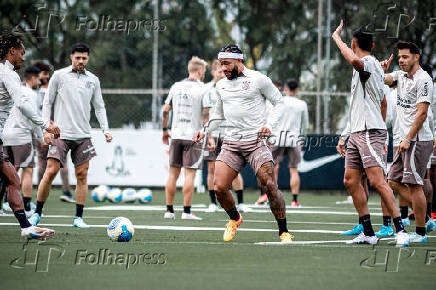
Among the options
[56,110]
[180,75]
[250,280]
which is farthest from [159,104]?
[250,280]

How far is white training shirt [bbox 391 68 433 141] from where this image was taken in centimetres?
891

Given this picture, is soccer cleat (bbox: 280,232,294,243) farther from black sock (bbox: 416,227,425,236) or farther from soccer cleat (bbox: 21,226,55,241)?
soccer cleat (bbox: 21,226,55,241)

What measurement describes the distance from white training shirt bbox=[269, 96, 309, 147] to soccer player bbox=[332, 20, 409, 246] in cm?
703

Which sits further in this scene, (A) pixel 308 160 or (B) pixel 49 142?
(A) pixel 308 160

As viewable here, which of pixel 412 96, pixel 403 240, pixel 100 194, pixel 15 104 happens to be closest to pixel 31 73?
pixel 100 194

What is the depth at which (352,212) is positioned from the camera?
46.1 ft

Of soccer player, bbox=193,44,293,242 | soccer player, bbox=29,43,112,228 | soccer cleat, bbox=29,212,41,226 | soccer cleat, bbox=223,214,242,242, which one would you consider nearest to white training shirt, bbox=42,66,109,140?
soccer player, bbox=29,43,112,228

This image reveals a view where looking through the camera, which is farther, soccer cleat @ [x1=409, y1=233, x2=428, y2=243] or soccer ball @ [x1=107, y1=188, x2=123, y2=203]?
soccer ball @ [x1=107, y1=188, x2=123, y2=203]

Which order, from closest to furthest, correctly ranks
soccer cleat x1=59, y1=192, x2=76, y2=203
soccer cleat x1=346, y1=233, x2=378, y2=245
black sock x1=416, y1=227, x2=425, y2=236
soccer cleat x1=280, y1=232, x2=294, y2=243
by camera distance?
soccer cleat x1=346, y1=233, x2=378, y2=245, soccer cleat x1=280, y1=232, x2=294, y2=243, black sock x1=416, y1=227, x2=425, y2=236, soccer cleat x1=59, y1=192, x2=76, y2=203

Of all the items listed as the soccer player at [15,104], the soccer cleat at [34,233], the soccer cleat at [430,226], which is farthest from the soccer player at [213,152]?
the soccer cleat at [34,233]

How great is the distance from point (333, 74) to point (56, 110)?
9.61 metres

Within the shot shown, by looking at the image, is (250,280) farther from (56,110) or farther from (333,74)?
(333,74)

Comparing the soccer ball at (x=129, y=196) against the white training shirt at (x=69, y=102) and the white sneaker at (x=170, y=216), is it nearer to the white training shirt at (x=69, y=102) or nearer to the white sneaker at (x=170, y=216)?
the white sneaker at (x=170, y=216)

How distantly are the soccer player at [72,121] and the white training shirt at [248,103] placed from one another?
230cm
